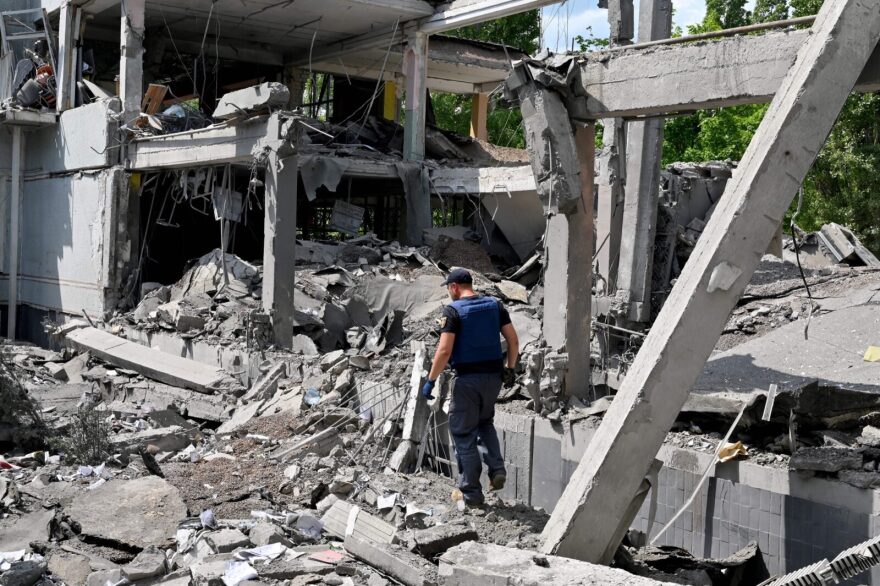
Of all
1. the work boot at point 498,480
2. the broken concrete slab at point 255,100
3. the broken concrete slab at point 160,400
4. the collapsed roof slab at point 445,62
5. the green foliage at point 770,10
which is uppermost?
the green foliage at point 770,10

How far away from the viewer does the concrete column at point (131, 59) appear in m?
15.8

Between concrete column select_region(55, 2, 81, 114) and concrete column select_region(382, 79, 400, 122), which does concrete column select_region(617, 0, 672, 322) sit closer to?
concrete column select_region(55, 2, 81, 114)

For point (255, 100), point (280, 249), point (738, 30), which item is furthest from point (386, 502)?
point (255, 100)

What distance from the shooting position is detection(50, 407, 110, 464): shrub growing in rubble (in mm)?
7562

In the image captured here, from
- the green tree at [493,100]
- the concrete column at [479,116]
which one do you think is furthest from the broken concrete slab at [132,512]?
the green tree at [493,100]

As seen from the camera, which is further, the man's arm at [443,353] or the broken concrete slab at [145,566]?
the man's arm at [443,353]

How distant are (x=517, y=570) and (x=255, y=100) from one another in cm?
826

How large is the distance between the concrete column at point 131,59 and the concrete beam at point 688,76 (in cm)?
1065

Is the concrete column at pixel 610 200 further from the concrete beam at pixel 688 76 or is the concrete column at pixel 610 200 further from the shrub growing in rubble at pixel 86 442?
the shrub growing in rubble at pixel 86 442

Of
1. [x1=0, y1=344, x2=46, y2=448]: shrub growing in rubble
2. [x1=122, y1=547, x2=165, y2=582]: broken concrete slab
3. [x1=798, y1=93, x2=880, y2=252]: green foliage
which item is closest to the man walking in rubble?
[x1=122, y1=547, x2=165, y2=582]: broken concrete slab

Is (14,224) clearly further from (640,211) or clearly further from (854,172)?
(854,172)

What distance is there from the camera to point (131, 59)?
1584 cm

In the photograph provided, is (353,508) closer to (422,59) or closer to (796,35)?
(796,35)

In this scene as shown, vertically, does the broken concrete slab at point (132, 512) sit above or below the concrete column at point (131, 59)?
below
